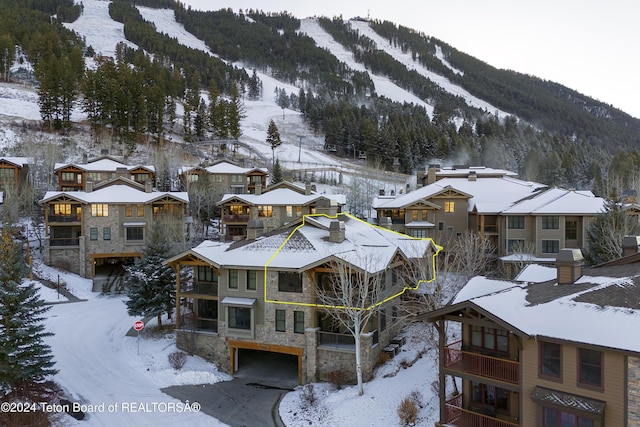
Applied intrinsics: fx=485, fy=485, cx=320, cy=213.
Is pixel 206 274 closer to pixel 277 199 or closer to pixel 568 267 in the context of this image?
pixel 568 267

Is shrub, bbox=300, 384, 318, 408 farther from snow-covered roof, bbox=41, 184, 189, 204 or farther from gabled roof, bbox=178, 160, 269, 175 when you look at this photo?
gabled roof, bbox=178, 160, 269, 175

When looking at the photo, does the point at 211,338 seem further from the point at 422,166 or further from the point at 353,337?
the point at 422,166

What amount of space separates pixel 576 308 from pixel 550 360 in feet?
6.58

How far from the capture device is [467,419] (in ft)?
62.6

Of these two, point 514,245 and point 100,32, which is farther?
point 100,32

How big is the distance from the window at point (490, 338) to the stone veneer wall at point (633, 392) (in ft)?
14.6

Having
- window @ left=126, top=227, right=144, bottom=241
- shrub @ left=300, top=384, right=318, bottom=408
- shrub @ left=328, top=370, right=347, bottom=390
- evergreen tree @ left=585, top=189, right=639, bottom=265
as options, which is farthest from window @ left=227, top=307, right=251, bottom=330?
window @ left=126, top=227, right=144, bottom=241

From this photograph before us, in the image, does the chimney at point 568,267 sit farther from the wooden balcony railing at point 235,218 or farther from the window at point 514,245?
the wooden balcony railing at point 235,218

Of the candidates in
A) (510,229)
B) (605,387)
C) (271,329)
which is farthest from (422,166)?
(605,387)

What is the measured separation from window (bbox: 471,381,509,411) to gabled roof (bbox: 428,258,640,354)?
12.4 feet

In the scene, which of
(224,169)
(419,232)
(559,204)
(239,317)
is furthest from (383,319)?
(224,169)

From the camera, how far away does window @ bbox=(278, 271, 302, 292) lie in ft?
92.2

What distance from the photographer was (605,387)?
15352 mm

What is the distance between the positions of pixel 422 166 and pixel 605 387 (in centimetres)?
8704
